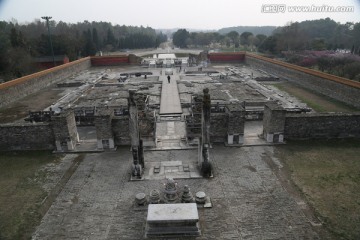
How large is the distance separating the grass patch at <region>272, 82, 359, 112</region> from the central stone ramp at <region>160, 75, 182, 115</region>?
915 centimetres

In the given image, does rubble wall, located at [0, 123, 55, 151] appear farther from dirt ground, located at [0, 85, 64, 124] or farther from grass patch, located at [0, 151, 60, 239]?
dirt ground, located at [0, 85, 64, 124]

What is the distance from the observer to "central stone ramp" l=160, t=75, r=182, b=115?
18.2 metres

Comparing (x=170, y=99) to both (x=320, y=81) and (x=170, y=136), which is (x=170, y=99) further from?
(x=320, y=81)

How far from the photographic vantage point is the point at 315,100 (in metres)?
20.7

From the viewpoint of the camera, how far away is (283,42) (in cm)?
4862

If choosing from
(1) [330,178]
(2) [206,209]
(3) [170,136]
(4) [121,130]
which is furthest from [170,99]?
(2) [206,209]

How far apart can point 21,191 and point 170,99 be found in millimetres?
12998

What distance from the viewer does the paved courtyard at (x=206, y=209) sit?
7633 mm

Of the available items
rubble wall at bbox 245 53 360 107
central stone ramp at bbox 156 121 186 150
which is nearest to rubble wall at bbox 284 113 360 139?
central stone ramp at bbox 156 121 186 150

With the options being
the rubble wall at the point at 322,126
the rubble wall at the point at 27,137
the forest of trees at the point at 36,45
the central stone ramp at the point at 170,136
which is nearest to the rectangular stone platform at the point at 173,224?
the central stone ramp at the point at 170,136

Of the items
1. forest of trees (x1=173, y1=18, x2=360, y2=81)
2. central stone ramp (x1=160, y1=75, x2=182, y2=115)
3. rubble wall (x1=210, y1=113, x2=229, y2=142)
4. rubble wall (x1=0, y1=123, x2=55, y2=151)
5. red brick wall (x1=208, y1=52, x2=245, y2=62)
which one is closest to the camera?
rubble wall (x1=0, y1=123, x2=55, y2=151)

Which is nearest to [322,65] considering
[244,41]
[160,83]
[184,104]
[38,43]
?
[160,83]

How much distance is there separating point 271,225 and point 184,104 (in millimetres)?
12423

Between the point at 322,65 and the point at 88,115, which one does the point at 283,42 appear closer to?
the point at 322,65
